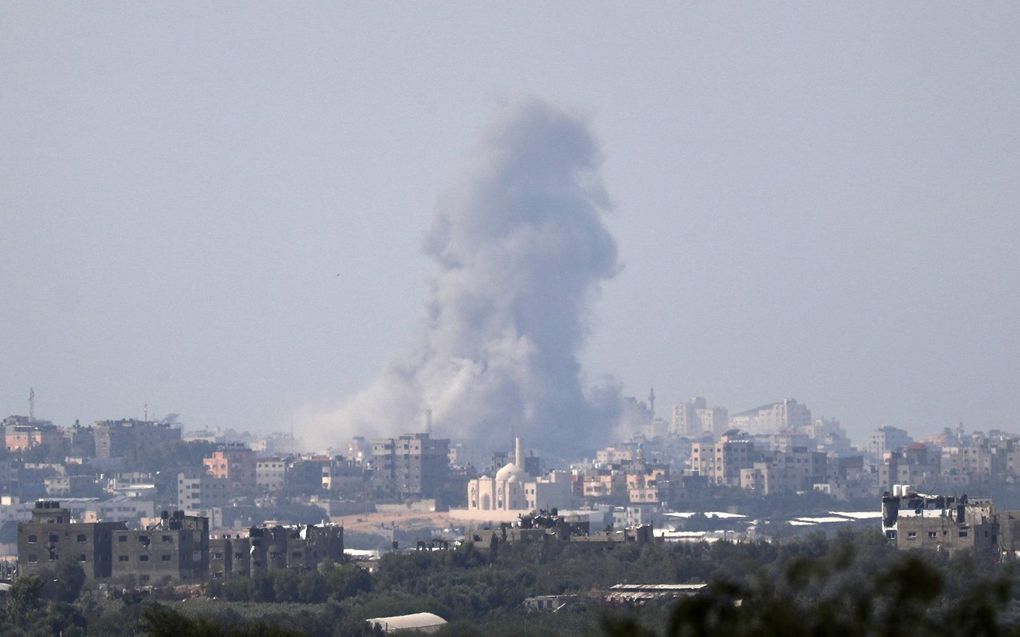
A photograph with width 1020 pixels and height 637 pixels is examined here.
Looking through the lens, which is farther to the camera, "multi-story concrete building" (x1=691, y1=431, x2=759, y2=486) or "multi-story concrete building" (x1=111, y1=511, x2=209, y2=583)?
"multi-story concrete building" (x1=691, y1=431, x2=759, y2=486)

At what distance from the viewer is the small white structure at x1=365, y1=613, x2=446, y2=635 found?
4150 cm

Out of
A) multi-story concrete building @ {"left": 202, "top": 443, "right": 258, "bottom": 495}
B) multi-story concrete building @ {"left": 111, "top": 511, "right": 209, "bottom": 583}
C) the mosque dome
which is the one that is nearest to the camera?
multi-story concrete building @ {"left": 111, "top": 511, "right": 209, "bottom": 583}

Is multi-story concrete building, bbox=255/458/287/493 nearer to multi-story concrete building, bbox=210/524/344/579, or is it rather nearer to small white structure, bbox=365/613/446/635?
multi-story concrete building, bbox=210/524/344/579

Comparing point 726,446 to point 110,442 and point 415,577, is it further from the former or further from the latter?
point 415,577

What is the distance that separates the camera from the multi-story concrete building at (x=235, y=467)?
13162 cm

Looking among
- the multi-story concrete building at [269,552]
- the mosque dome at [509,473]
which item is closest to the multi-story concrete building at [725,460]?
the mosque dome at [509,473]

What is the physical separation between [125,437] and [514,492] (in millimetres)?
33792

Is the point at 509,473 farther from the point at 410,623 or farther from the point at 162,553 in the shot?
the point at 410,623

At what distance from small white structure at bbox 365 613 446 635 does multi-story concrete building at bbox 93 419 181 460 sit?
9901cm

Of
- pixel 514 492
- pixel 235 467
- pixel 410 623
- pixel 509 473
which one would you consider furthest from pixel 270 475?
pixel 410 623

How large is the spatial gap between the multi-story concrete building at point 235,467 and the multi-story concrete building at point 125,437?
9033mm

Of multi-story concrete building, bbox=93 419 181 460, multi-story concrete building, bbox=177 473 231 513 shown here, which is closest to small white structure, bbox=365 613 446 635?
multi-story concrete building, bbox=177 473 231 513

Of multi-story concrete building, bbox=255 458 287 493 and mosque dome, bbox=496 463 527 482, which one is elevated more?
multi-story concrete building, bbox=255 458 287 493

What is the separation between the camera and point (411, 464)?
434ft
